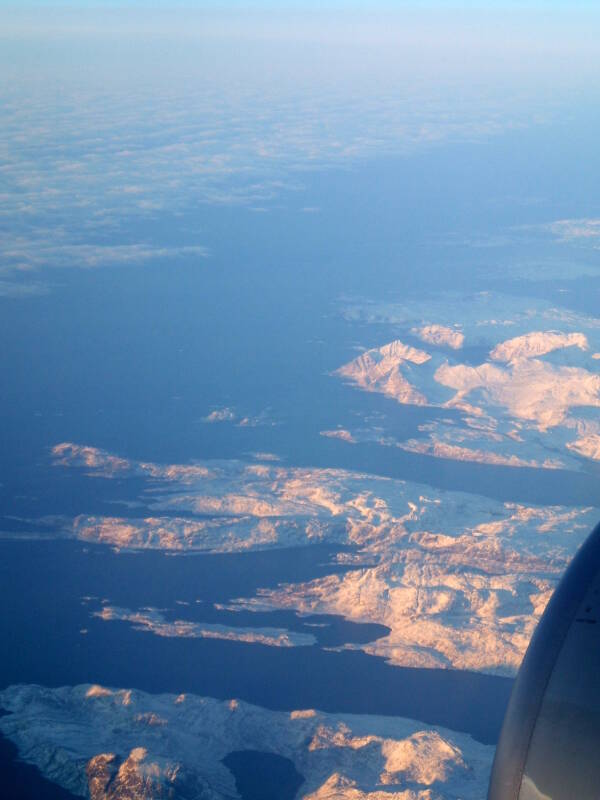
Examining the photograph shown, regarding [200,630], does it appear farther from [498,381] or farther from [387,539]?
[498,381]

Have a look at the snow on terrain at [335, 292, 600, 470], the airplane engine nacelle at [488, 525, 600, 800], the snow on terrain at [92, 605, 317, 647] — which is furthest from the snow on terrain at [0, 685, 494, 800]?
the snow on terrain at [335, 292, 600, 470]

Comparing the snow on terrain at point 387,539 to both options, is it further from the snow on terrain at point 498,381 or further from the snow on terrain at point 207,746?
the snow on terrain at point 498,381

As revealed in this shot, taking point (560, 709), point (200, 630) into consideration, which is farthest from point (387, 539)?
point (560, 709)

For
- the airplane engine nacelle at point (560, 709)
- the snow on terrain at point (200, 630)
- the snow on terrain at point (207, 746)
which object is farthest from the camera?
the snow on terrain at point (200, 630)

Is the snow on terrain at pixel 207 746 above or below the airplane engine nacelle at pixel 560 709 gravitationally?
below

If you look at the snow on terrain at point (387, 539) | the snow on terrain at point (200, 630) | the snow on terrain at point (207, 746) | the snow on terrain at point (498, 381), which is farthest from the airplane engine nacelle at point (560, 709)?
the snow on terrain at point (498, 381)

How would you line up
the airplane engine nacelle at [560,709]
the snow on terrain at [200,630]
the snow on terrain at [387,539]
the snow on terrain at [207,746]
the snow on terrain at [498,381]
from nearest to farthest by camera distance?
the airplane engine nacelle at [560,709] → the snow on terrain at [207,746] → the snow on terrain at [387,539] → the snow on terrain at [200,630] → the snow on terrain at [498,381]

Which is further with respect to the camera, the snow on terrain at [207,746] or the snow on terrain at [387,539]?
the snow on terrain at [387,539]

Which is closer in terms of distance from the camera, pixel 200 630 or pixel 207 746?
pixel 207 746

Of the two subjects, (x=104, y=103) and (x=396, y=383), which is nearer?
(x=396, y=383)

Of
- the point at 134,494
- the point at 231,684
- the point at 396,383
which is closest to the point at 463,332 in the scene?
the point at 396,383

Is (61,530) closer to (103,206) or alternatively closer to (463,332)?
(463,332)
